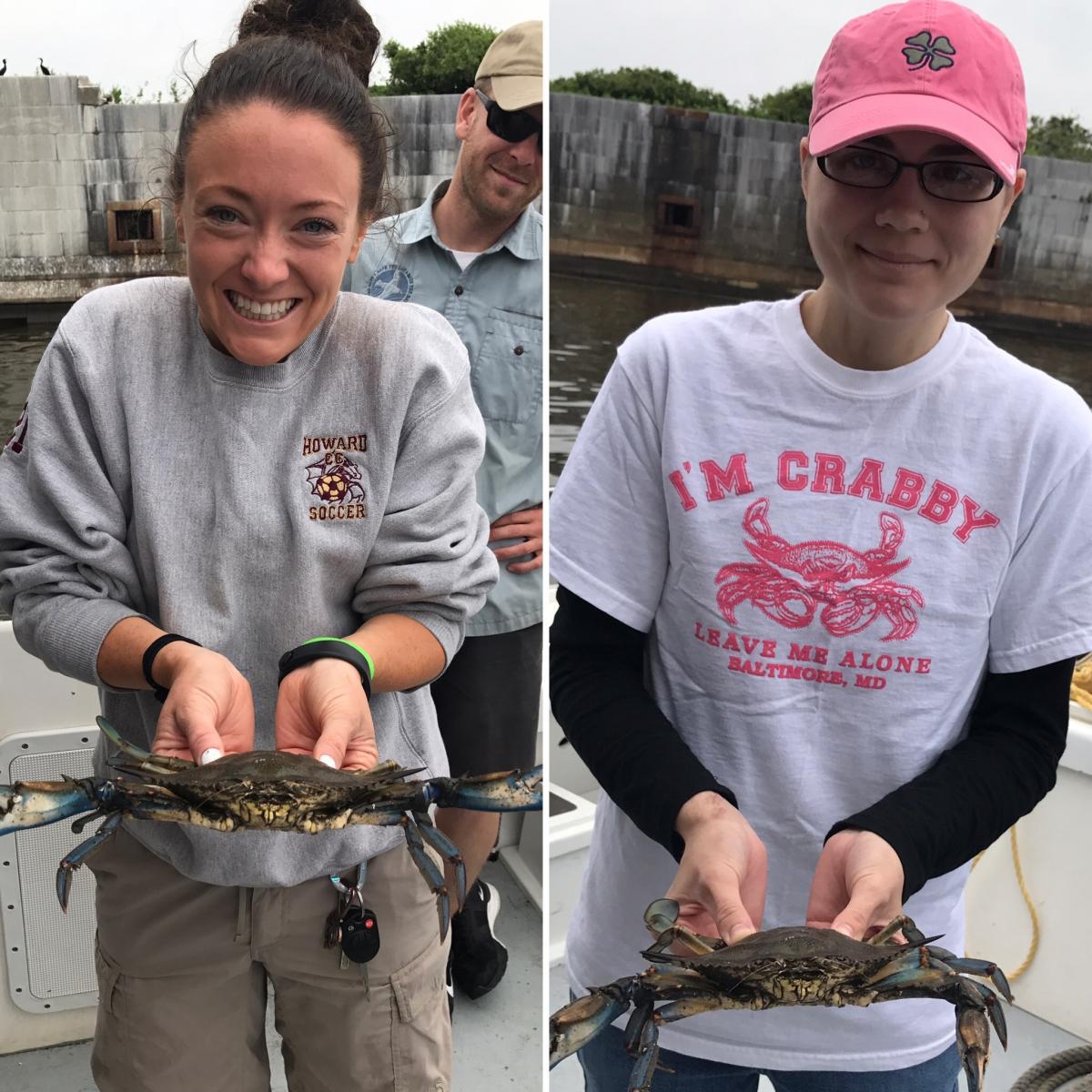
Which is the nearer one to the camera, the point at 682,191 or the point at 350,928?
the point at 350,928

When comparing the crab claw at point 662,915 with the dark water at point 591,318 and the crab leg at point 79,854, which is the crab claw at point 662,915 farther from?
the dark water at point 591,318

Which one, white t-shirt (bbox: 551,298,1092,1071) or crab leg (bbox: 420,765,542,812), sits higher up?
white t-shirt (bbox: 551,298,1092,1071)

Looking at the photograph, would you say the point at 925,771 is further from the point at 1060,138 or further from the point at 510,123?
the point at 1060,138

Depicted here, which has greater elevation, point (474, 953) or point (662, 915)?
point (662, 915)

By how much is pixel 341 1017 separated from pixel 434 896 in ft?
0.26

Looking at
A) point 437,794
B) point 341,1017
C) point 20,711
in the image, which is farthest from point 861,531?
point 20,711

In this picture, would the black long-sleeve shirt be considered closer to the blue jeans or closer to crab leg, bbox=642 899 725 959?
crab leg, bbox=642 899 725 959

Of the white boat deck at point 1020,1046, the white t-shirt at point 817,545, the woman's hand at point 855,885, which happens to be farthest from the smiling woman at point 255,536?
the white boat deck at point 1020,1046

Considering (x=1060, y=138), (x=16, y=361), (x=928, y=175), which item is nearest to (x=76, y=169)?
(x=16, y=361)

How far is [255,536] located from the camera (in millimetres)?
488

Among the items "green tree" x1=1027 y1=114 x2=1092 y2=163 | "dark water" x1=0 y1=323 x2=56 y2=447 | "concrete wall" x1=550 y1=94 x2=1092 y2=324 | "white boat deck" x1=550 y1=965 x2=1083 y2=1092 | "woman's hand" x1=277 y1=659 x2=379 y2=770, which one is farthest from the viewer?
"white boat deck" x1=550 y1=965 x2=1083 y2=1092

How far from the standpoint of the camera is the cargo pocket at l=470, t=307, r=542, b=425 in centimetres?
72

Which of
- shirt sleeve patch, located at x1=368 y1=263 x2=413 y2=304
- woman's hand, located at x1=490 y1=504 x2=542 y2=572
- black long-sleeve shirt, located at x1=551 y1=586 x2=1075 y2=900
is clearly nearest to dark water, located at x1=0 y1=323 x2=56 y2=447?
shirt sleeve patch, located at x1=368 y1=263 x2=413 y2=304

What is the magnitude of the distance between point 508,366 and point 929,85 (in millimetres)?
392
